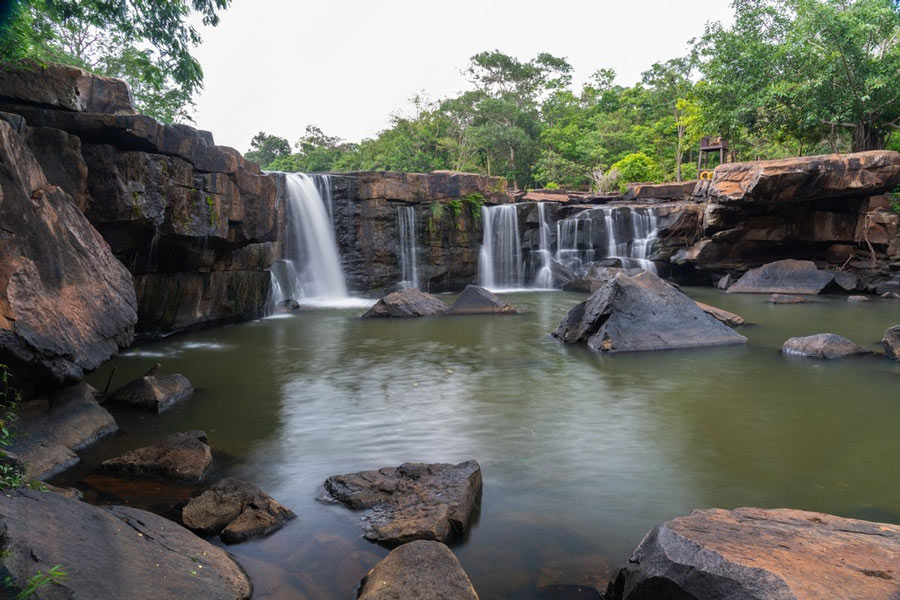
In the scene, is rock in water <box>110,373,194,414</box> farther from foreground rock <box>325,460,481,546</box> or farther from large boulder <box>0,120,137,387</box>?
foreground rock <box>325,460,481,546</box>

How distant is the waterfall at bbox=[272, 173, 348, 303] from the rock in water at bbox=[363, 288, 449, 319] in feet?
16.5

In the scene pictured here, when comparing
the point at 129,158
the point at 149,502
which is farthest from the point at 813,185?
the point at 149,502

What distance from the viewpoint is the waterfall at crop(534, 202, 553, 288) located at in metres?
22.6

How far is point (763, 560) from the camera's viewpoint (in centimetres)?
255

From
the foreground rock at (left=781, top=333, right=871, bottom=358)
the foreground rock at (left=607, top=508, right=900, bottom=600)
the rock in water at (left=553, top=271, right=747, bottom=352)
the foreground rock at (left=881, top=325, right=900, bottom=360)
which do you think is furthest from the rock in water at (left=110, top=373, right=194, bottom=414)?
the foreground rock at (left=881, top=325, right=900, bottom=360)

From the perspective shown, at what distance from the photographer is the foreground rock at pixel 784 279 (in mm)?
19469

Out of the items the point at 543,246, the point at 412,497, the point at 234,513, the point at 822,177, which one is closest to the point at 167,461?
the point at 234,513

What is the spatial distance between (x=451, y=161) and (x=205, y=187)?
32782mm

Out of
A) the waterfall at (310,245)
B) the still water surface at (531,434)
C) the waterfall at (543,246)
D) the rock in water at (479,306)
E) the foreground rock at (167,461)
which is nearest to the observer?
the still water surface at (531,434)

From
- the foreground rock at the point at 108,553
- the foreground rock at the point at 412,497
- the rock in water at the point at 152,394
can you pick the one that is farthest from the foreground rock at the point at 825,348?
the rock in water at the point at 152,394

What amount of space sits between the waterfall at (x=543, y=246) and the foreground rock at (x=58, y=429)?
59.6 ft

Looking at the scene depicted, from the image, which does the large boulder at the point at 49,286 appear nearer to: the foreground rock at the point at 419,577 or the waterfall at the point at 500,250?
the foreground rock at the point at 419,577

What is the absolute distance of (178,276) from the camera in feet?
38.2

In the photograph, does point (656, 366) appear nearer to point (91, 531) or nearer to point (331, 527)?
point (331, 527)
